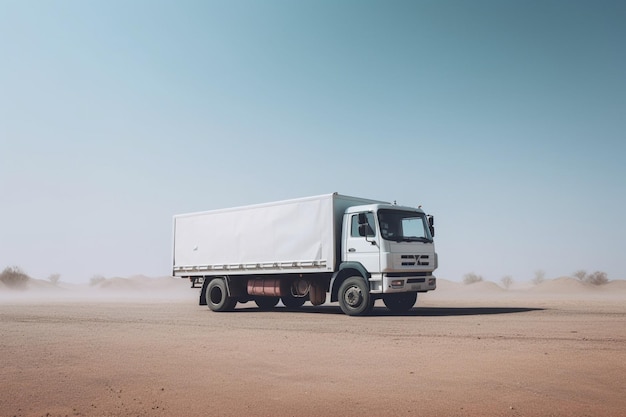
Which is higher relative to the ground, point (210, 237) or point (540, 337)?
point (210, 237)

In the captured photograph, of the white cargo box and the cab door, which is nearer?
the cab door

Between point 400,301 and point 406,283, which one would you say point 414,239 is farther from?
point 400,301

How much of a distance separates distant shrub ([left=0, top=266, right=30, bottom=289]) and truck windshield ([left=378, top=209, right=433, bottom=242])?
63424 millimetres

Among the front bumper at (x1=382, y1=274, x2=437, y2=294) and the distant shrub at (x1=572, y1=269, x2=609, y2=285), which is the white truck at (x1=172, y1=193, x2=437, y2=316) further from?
the distant shrub at (x1=572, y1=269, x2=609, y2=285)

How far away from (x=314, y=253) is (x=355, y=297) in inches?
80.8

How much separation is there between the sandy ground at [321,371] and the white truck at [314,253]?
11.1 ft

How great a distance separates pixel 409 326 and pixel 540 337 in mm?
3416

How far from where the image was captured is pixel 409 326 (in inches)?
527

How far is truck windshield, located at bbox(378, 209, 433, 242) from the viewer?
1661 cm

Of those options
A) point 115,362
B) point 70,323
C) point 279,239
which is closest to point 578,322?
point 279,239

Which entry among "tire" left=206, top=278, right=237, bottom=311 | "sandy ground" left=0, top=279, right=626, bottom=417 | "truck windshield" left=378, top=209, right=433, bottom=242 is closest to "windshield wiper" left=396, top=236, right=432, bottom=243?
"truck windshield" left=378, top=209, right=433, bottom=242

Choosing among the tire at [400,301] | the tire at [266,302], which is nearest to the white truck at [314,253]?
the tire at [400,301]

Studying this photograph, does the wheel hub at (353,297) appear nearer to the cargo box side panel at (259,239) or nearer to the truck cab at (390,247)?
the truck cab at (390,247)

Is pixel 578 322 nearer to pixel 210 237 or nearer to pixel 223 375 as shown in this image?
pixel 223 375
